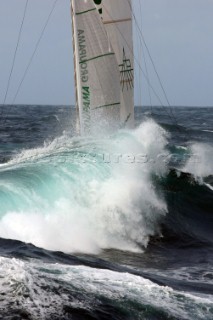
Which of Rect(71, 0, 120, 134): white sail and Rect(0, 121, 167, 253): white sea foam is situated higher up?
Rect(71, 0, 120, 134): white sail

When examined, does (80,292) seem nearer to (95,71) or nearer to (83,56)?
(83,56)

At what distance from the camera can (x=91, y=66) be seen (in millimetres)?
17984

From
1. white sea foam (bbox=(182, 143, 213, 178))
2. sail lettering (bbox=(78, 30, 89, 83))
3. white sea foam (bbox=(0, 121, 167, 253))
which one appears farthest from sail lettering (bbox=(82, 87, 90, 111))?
white sea foam (bbox=(182, 143, 213, 178))

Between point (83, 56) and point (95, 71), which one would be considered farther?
point (95, 71)

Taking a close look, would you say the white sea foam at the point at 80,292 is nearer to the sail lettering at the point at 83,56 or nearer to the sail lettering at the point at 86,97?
the sail lettering at the point at 86,97

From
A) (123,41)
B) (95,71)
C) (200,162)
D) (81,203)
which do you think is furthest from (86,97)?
(200,162)

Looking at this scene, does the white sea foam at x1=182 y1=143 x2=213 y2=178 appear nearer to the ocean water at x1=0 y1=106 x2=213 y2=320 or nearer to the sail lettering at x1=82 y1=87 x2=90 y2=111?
the ocean water at x1=0 y1=106 x2=213 y2=320

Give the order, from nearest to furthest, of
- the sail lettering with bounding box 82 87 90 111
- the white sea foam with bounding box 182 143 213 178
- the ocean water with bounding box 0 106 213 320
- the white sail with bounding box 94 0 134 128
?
the ocean water with bounding box 0 106 213 320 → the sail lettering with bounding box 82 87 90 111 → the white sea foam with bounding box 182 143 213 178 → the white sail with bounding box 94 0 134 128

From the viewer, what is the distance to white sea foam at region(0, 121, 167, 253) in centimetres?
1066

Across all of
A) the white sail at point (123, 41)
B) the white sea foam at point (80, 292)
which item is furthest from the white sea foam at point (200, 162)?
the white sea foam at point (80, 292)

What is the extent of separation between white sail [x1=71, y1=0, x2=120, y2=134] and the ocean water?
0.76m

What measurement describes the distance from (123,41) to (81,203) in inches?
413

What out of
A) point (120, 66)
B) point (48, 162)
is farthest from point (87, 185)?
point (120, 66)

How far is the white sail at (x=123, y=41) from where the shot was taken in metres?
21.0
